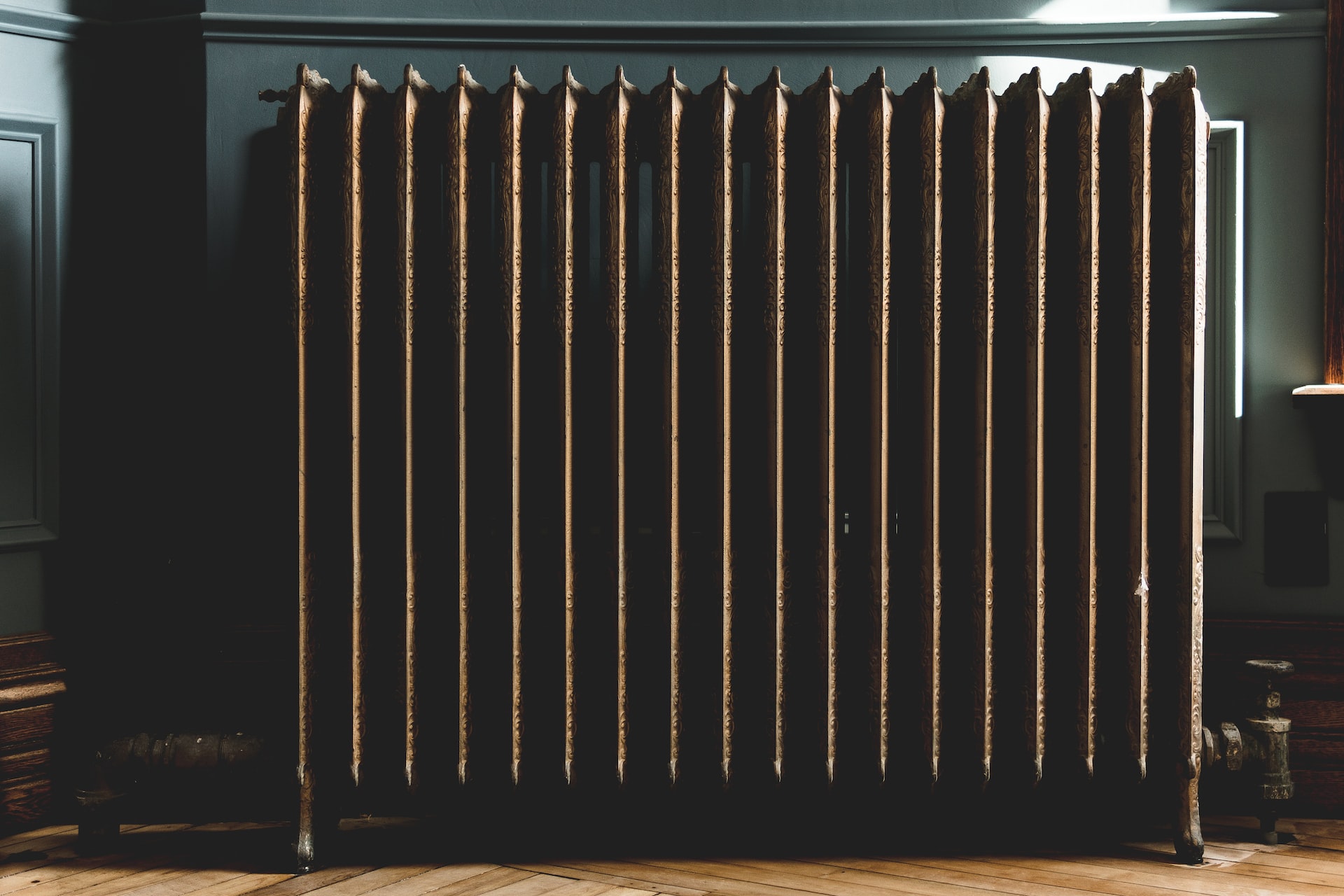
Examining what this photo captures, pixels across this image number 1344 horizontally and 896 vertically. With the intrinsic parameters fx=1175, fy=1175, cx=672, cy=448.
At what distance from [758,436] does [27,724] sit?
1.03 meters

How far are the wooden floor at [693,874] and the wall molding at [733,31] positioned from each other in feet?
3.48

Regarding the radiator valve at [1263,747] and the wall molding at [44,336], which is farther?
the wall molding at [44,336]

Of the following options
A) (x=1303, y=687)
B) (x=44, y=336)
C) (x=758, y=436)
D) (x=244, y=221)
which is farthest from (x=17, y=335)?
(x=1303, y=687)

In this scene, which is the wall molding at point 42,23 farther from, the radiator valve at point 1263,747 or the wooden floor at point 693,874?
the radiator valve at point 1263,747

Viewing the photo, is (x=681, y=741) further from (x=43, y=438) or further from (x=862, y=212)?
(x=43, y=438)

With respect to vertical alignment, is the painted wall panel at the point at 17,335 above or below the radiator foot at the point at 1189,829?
above

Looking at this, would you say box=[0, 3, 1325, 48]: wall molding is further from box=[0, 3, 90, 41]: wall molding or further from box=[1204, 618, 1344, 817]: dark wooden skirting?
box=[1204, 618, 1344, 817]: dark wooden skirting

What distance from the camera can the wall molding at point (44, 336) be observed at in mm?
1560

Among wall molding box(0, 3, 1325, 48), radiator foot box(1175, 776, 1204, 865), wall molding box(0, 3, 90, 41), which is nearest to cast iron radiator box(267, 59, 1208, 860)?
radiator foot box(1175, 776, 1204, 865)

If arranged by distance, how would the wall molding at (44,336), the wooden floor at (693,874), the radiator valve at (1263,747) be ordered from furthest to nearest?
the wall molding at (44,336) → the radiator valve at (1263,747) → the wooden floor at (693,874)

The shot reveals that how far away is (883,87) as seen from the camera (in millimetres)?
1372

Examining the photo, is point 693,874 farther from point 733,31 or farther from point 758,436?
point 733,31

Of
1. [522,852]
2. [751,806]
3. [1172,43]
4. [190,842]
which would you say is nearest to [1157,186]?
[1172,43]

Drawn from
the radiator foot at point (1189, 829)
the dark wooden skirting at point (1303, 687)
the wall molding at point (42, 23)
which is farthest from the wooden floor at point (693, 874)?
the wall molding at point (42, 23)
